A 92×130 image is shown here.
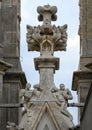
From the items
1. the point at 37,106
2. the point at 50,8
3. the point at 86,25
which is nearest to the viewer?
the point at 37,106

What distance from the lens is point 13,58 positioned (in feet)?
64.2

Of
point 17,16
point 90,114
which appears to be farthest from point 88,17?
point 90,114

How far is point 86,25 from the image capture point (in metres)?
19.7

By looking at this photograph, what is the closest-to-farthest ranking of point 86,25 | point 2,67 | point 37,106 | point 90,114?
1. point 90,114
2. point 37,106
3. point 2,67
4. point 86,25

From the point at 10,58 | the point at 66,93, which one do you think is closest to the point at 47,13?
the point at 66,93

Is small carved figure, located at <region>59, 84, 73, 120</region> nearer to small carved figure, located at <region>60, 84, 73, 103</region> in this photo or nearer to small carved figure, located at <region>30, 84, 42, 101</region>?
small carved figure, located at <region>60, 84, 73, 103</region>

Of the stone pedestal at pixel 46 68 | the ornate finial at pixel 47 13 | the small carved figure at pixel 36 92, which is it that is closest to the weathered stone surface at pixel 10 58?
the ornate finial at pixel 47 13

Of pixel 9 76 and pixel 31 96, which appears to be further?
pixel 9 76

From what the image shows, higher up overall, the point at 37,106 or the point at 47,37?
the point at 47,37

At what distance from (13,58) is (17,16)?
1293 millimetres

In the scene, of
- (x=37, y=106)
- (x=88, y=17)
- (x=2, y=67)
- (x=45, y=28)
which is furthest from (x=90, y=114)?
(x=88, y=17)

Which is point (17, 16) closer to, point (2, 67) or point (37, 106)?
point (2, 67)

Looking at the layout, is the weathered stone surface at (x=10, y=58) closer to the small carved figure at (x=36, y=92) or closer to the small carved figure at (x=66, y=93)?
the small carved figure at (x=36, y=92)

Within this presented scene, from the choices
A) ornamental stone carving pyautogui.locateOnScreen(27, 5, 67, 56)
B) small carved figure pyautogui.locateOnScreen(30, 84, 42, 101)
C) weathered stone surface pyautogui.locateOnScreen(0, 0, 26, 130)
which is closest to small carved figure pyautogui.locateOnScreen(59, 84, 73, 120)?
small carved figure pyautogui.locateOnScreen(30, 84, 42, 101)
